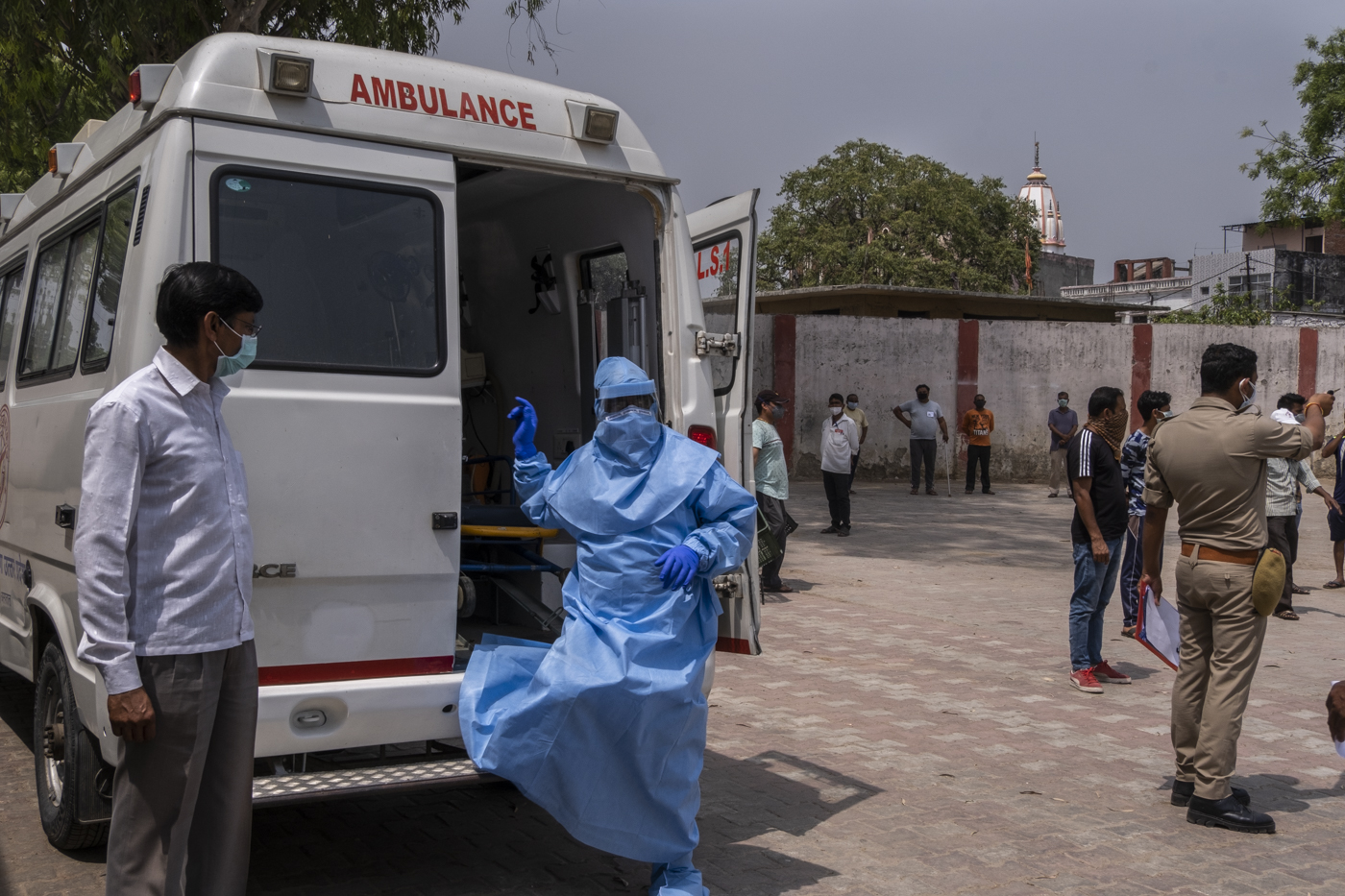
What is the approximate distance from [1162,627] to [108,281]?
15.1 feet

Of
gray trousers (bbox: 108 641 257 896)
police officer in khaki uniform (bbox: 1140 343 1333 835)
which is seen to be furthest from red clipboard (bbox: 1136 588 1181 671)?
gray trousers (bbox: 108 641 257 896)

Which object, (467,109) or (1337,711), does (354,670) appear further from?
(1337,711)

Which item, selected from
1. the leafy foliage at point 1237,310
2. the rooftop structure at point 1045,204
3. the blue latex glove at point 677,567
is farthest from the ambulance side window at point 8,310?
the rooftop structure at point 1045,204

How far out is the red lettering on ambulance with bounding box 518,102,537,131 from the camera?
4398 millimetres

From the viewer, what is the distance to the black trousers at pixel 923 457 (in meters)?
20.5

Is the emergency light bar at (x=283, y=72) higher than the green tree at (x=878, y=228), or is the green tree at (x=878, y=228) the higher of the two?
the green tree at (x=878, y=228)

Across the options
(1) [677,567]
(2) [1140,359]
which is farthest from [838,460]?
(2) [1140,359]

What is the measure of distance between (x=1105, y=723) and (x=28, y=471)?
541 cm

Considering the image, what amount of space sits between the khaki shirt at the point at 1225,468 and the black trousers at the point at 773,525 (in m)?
4.99

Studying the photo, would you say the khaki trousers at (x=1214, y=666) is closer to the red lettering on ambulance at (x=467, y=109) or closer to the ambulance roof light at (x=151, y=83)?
the red lettering on ambulance at (x=467, y=109)

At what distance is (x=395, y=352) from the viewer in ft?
13.3

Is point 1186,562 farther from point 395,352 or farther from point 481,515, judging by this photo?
point 395,352

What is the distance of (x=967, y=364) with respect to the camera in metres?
23.2

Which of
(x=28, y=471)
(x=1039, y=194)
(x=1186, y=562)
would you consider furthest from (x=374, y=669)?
(x=1039, y=194)
